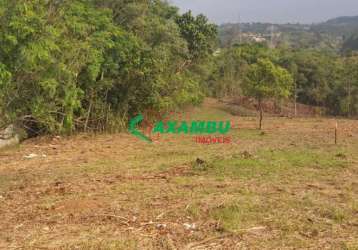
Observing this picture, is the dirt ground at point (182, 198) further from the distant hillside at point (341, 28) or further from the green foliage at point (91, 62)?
the distant hillside at point (341, 28)

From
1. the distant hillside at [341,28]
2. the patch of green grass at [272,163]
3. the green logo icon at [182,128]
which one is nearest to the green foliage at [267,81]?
the green logo icon at [182,128]

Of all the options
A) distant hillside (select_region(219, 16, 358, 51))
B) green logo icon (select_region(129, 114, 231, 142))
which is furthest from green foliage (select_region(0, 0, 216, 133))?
distant hillside (select_region(219, 16, 358, 51))

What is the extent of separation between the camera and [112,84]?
13461 millimetres

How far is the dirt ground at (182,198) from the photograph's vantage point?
419 cm

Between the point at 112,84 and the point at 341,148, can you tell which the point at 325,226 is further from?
the point at 112,84

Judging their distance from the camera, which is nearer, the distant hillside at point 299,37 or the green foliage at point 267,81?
the green foliage at point 267,81

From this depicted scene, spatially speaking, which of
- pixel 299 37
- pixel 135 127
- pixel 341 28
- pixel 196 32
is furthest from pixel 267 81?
pixel 341 28

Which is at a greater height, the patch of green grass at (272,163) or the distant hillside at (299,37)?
the distant hillside at (299,37)

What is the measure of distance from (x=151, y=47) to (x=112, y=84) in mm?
2101

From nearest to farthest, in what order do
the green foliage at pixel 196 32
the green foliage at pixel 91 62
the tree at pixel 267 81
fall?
the green foliage at pixel 91 62, the tree at pixel 267 81, the green foliage at pixel 196 32

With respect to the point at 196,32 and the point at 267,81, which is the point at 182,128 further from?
the point at 196,32

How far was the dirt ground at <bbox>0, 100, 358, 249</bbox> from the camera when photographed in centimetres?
419

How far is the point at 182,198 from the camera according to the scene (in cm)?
562

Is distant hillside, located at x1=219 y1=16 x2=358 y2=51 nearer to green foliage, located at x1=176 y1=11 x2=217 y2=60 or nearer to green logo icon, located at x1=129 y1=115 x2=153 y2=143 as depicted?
green foliage, located at x1=176 y1=11 x2=217 y2=60
